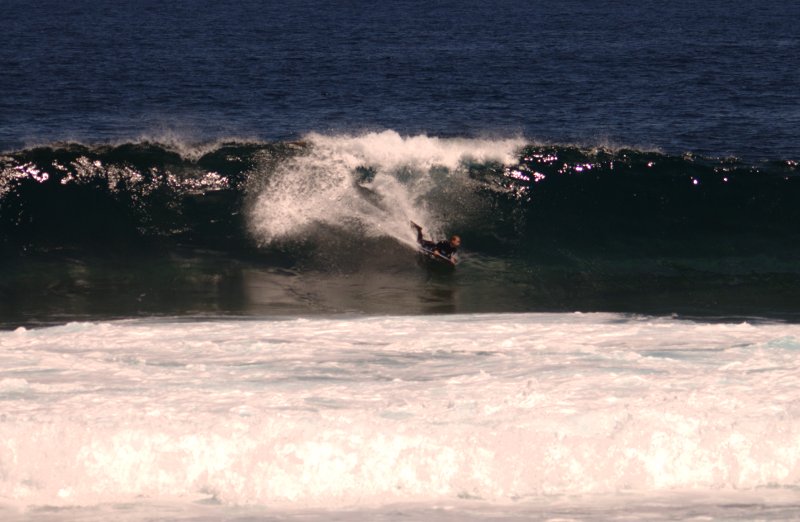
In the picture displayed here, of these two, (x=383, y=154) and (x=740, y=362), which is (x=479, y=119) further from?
(x=740, y=362)

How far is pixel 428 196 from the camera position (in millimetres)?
25109

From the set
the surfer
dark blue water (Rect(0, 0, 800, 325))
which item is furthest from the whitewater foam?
the surfer

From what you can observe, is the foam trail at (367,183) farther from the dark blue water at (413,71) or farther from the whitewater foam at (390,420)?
the dark blue water at (413,71)

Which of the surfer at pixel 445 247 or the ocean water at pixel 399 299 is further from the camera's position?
the surfer at pixel 445 247

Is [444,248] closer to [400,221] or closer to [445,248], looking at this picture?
[445,248]

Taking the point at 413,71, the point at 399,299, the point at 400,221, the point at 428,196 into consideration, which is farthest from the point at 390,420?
the point at 413,71

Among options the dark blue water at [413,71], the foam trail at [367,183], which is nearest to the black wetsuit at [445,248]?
the foam trail at [367,183]

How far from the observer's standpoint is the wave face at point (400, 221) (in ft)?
70.2

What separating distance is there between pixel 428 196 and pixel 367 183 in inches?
49.0

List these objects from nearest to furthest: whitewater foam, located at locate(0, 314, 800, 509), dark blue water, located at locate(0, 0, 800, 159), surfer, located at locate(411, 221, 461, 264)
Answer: whitewater foam, located at locate(0, 314, 800, 509) → surfer, located at locate(411, 221, 461, 264) → dark blue water, located at locate(0, 0, 800, 159)

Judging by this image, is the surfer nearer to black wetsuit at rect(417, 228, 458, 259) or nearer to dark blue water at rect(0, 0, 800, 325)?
black wetsuit at rect(417, 228, 458, 259)

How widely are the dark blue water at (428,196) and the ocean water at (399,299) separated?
0.29 feet

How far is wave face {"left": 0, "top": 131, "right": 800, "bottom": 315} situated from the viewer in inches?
843

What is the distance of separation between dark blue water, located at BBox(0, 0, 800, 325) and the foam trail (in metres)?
0.26
